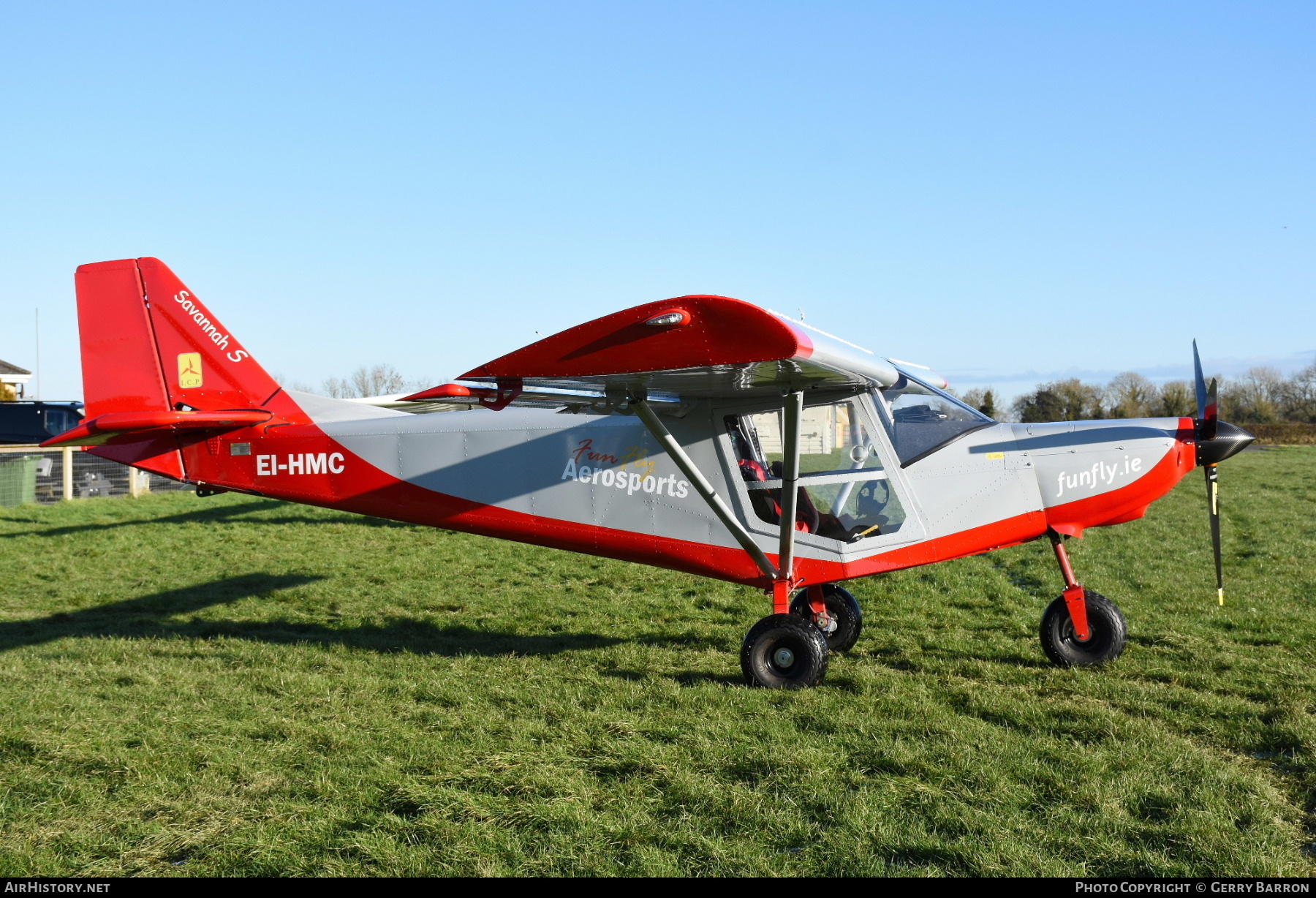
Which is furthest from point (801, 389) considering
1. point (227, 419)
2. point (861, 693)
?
point (227, 419)

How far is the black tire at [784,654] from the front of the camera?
6.68 m

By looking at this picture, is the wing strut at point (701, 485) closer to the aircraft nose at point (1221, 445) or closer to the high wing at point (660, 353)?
the high wing at point (660, 353)

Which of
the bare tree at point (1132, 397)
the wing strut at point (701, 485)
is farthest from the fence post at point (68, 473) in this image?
the bare tree at point (1132, 397)

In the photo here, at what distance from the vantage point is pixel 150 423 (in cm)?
816

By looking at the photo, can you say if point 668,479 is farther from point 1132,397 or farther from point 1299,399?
point 1299,399

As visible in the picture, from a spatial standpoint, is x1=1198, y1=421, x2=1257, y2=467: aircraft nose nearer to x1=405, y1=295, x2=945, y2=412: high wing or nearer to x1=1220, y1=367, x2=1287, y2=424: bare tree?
x1=405, y1=295, x2=945, y2=412: high wing

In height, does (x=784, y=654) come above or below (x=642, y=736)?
above

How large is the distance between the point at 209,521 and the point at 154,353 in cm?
961

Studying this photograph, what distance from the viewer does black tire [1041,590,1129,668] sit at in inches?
281

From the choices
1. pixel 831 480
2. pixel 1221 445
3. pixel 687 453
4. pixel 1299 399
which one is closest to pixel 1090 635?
pixel 1221 445

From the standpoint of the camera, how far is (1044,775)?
15.8 ft

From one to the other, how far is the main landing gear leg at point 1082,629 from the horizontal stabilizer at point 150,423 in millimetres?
7440

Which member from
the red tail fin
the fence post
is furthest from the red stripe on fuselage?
the fence post

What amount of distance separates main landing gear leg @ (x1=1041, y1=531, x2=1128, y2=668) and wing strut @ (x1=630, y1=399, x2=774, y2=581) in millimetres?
2325
